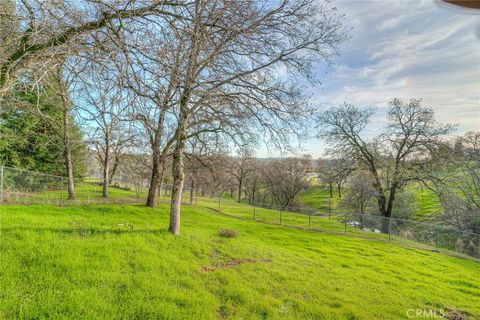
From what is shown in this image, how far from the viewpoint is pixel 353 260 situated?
33.4 feet

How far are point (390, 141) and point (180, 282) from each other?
20.9m

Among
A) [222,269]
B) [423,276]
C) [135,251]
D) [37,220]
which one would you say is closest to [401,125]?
[423,276]

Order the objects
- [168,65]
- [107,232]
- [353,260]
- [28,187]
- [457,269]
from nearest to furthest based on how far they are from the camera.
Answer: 1. [168,65]
2. [107,232]
3. [353,260]
4. [457,269]
5. [28,187]

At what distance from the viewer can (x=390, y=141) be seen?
20281 millimetres

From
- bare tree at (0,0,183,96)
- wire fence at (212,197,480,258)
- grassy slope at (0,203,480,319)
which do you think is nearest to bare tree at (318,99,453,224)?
wire fence at (212,197,480,258)

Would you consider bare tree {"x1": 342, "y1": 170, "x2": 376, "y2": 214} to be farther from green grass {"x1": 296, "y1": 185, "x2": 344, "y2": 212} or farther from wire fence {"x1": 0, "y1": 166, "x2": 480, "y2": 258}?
green grass {"x1": 296, "y1": 185, "x2": 344, "y2": 212}

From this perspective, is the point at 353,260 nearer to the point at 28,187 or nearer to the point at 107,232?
the point at 107,232

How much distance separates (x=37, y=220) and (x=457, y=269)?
16.5 m

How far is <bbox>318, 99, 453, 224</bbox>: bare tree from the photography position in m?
18.7

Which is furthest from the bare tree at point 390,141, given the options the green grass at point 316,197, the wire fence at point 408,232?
the green grass at point 316,197

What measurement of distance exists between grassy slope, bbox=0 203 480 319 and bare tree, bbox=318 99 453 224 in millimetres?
11787

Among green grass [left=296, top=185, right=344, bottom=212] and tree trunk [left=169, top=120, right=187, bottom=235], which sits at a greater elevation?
tree trunk [left=169, top=120, right=187, bottom=235]

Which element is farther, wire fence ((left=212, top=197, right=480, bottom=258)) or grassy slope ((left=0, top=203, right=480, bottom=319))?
wire fence ((left=212, top=197, right=480, bottom=258))

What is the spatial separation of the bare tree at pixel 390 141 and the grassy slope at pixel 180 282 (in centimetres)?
1179
